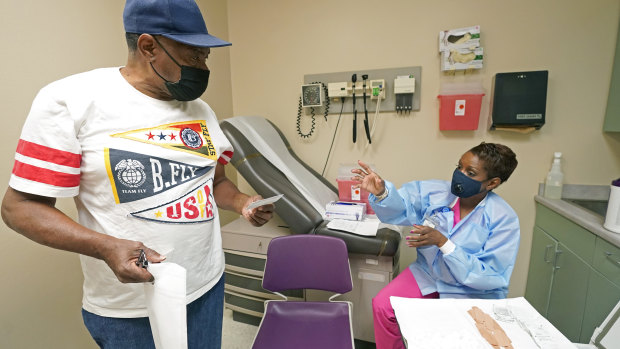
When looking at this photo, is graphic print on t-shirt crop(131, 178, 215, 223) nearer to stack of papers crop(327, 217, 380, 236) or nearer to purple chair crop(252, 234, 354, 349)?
purple chair crop(252, 234, 354, 349)

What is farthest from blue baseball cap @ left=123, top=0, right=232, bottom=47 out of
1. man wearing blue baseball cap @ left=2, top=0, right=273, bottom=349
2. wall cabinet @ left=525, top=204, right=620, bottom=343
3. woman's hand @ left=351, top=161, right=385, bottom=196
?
wall cabinet @ left=525, top=204, right=620, bottom=343

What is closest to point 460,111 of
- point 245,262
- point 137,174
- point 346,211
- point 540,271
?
point 346,211

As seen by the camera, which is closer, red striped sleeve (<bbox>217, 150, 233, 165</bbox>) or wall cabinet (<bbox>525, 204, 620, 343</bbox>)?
red striped sleeve (<bbox>217, 150, 233, 165</bbox>)

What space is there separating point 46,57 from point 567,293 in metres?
2.86

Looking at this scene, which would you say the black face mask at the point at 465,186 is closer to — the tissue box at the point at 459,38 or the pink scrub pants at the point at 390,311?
the pink scrub pants at the point at 390,311

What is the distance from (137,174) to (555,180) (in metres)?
2.31

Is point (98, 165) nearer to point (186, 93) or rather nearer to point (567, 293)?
point (186, 93)

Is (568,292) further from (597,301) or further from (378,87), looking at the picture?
(378,87)

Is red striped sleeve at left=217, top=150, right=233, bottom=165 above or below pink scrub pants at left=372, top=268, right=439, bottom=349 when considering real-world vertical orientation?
above

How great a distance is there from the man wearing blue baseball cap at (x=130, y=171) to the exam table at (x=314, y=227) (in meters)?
0.80

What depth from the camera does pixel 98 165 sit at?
699 millimetres

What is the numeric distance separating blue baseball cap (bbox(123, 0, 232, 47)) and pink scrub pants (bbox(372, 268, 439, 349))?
4.28ft

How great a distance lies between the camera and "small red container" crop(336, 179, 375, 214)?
6.48ft

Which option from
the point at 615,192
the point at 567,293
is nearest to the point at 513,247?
the point at 615,192
